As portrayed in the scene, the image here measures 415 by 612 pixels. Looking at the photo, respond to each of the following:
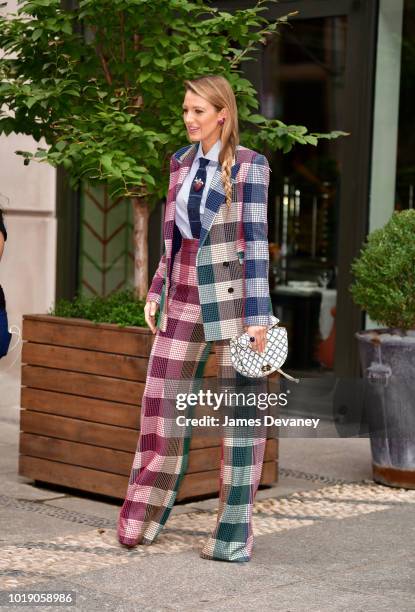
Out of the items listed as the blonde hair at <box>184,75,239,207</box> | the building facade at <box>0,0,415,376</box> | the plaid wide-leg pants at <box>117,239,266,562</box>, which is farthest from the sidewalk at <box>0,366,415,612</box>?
the building facade at <box>0,0,415,376</box>

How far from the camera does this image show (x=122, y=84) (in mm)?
6691

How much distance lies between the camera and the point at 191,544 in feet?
18.7

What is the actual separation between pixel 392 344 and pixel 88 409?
168 centimetres

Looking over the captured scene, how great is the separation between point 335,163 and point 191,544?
15.0 ft

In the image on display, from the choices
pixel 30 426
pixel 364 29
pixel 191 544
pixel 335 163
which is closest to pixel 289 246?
pixel 335 163

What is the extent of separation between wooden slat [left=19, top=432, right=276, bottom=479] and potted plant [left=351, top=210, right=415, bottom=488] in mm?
652

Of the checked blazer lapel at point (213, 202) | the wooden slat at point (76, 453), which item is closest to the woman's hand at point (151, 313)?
the checked blazer lapel at point (213, 202)

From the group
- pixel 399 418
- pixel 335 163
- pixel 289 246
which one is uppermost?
pixel 335 163

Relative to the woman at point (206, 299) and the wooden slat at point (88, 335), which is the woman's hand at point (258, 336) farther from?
the wooden slat at point (88, 335)

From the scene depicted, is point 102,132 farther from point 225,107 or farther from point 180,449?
point 180,449

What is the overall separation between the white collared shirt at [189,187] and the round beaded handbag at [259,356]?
21.0 inches

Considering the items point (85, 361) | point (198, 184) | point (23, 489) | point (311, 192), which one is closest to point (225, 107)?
point (198, 184)

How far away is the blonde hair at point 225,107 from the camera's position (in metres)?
5.28

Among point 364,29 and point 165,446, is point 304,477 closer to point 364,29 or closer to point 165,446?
point 165,446
